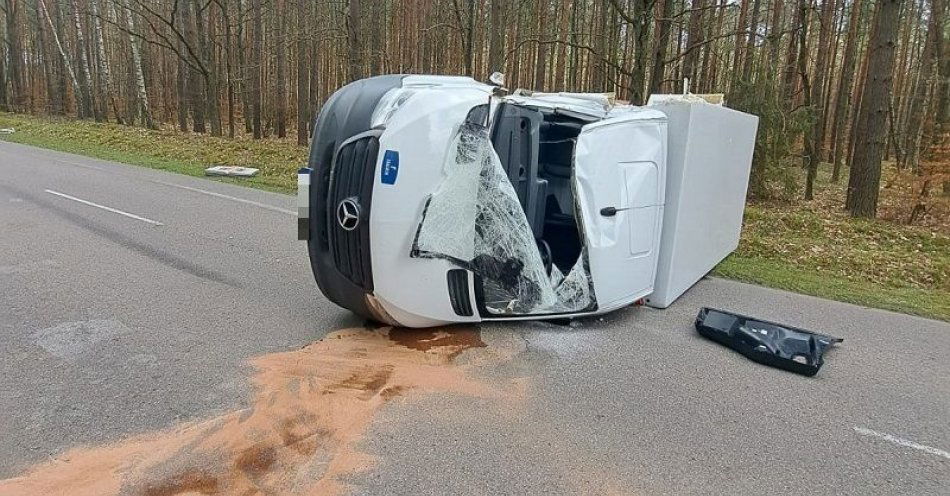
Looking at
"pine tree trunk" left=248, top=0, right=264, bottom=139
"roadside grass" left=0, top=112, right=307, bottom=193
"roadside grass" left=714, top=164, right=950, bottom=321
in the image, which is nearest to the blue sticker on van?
"roadside grass" left=714, top=164, right=950, bottom=321

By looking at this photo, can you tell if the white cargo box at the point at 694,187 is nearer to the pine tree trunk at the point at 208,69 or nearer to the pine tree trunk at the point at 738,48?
the pine tree trunk at the point at 738,48

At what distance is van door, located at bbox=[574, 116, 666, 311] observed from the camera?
4.59 meters

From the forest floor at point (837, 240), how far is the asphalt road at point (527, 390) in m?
0.74

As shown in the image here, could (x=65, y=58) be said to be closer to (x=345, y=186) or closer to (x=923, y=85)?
(x=345, y=186)

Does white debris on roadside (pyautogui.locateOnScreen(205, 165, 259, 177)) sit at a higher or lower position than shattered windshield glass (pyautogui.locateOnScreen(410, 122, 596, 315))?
lower

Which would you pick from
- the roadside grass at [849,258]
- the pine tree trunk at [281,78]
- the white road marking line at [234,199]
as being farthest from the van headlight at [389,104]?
the pine tree trunk at [281,78]

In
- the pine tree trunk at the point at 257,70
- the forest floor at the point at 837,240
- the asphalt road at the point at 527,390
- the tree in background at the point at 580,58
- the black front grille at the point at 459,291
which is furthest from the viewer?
the pine tree trunk at the point at 257,70

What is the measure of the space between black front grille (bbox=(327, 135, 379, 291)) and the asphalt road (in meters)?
0.84

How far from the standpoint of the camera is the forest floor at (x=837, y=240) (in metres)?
6.63

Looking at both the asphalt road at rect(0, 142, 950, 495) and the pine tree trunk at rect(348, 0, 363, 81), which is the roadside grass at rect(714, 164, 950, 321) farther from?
the pine tree trunk at rect(348, 0, 363, 81)

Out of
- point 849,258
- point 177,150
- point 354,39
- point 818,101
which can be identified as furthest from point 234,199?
point 818,101

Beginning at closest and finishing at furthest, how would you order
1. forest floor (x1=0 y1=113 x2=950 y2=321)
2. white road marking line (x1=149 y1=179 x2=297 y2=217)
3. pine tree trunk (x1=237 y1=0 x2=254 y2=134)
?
forest floor (x1=0 y1=113 x2=950 y2=321)
white road marking line (x1=149 y1=179 x2=297 y2=217)
pine tree trunk (x1=237 y1=0 x2=254 y2=134)

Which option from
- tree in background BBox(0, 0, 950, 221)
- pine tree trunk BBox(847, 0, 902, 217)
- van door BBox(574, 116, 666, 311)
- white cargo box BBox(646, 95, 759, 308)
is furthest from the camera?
tree in background BBox(0, 0, 950, 221)

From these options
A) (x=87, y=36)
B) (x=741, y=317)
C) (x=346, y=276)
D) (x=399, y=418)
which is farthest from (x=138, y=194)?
(x=87, y=36)
